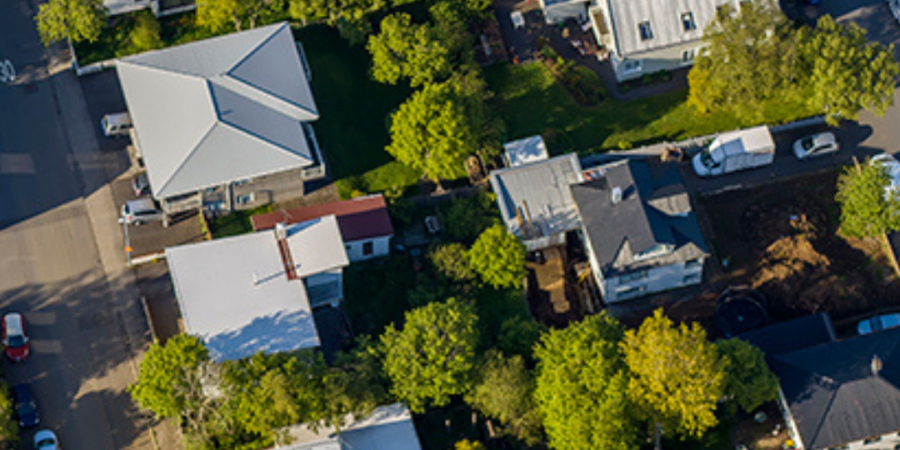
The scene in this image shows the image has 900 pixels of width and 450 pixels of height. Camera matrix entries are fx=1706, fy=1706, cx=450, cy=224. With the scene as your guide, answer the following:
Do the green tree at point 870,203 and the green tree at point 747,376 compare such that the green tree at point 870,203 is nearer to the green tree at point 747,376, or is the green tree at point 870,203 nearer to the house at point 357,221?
the green tree at point 747,376

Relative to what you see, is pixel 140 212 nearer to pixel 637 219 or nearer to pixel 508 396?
pixel 508 396

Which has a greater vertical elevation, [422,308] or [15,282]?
[15,282]

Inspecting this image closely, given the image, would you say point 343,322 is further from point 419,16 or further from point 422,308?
point 419,16

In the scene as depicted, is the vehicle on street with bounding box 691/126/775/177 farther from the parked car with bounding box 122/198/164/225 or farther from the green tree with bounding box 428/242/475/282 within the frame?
the parked car with bounding box 122/198/164/225

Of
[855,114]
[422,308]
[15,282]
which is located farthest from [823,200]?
[15,282]

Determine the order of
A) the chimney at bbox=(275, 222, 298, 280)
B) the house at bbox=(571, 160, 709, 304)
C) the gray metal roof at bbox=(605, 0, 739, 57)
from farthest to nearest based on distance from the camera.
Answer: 1. the gray metal roof at bbox=(605, 0, 739, 57)
2. the house at bbox=(571, 160, 709, 304)
3. the chimney at bbox=(275, 222, 298, 280)

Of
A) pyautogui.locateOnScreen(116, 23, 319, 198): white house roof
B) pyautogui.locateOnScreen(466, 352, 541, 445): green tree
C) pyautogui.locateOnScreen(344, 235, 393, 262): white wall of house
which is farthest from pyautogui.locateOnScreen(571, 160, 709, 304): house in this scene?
pyautogui.locateOnScreen(116, 23, 319, 198): white house roof
